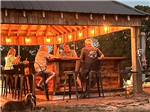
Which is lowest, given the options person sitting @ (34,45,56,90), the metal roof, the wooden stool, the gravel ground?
the gravel ground

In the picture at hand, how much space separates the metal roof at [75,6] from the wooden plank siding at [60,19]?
0.13m

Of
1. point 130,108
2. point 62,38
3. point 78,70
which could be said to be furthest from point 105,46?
point 130,108

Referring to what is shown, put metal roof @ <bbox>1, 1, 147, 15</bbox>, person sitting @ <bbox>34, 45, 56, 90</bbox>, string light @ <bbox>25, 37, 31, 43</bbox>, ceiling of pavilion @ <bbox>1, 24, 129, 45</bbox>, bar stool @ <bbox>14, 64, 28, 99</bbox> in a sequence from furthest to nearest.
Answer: string light @ <bbox>25, 37, 31, 43</bbox>, ceiling of pavilion @ <bbox>1, 24, 129, 45</bbox>, bar stool @ <bbox>14, 64, 28, 99</bbox>, person sitting @ <bbox>34, 45, 56, 90</bbox>, metal roof @ <bbox>1, 1, 147, 15</bbox>

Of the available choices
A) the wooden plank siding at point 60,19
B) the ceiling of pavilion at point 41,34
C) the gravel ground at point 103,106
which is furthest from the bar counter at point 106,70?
the ceiling of pavilion at point 41,34

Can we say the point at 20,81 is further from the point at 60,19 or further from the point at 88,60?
the point at 60,19

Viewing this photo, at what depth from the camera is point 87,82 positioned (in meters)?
13.5

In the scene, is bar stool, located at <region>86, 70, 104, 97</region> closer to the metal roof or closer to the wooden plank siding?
the wooden plank siding

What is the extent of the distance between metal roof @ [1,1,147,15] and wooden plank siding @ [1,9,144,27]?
0.41ft

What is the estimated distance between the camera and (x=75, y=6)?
13516mm

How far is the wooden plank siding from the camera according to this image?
11938 mm

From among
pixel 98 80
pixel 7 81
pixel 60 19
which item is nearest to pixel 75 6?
pixel 60 19

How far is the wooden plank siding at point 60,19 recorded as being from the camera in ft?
39.2

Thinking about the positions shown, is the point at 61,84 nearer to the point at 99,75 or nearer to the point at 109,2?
the point at 99,75

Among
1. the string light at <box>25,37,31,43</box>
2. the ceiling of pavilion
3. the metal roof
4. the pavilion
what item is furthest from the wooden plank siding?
the string light at <box>25,37,31,43</box>
